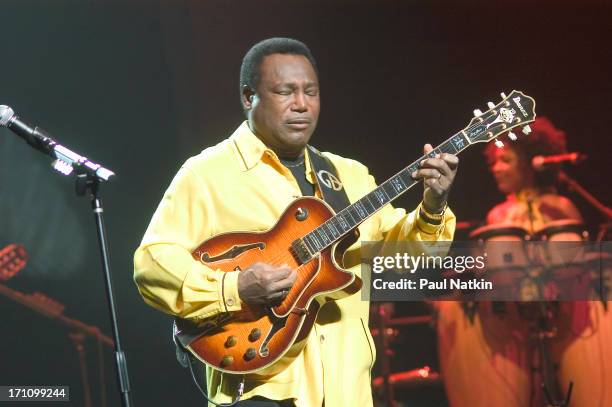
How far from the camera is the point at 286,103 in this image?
10.1 feet

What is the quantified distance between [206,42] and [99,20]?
1.72ft

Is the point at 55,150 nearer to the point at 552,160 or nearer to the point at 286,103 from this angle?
the point at 286,103

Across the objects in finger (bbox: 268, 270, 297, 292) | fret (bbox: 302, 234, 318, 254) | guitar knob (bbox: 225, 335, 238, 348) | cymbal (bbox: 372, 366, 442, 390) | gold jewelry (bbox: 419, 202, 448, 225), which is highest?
gold jewelry (bbox: 419, 202, 448, 225)

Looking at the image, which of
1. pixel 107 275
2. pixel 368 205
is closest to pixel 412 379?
pixel 368 205

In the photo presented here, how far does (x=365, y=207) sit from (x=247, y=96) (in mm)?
588

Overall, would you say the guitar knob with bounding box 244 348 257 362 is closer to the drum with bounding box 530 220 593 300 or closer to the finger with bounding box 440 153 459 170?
the finger with bounding box 440 153 459 170

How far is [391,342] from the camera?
14.8 ft

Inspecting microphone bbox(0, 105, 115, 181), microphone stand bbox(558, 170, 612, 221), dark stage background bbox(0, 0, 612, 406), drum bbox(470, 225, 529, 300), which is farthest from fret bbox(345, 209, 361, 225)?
microphone stand bbox(558, 170, 612, 221)

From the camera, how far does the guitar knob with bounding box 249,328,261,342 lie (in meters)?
2.87

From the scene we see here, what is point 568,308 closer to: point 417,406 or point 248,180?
point 417,406

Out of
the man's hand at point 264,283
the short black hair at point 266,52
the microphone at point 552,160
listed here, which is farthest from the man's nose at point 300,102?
the microphone at point 552,160

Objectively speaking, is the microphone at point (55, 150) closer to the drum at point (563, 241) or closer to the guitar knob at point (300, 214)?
the guitar knob at point (300, 214)

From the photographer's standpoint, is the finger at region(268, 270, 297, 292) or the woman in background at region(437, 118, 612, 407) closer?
the finger at region(268, 270, 297, 292)

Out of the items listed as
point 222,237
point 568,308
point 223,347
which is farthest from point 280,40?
point 568,308
